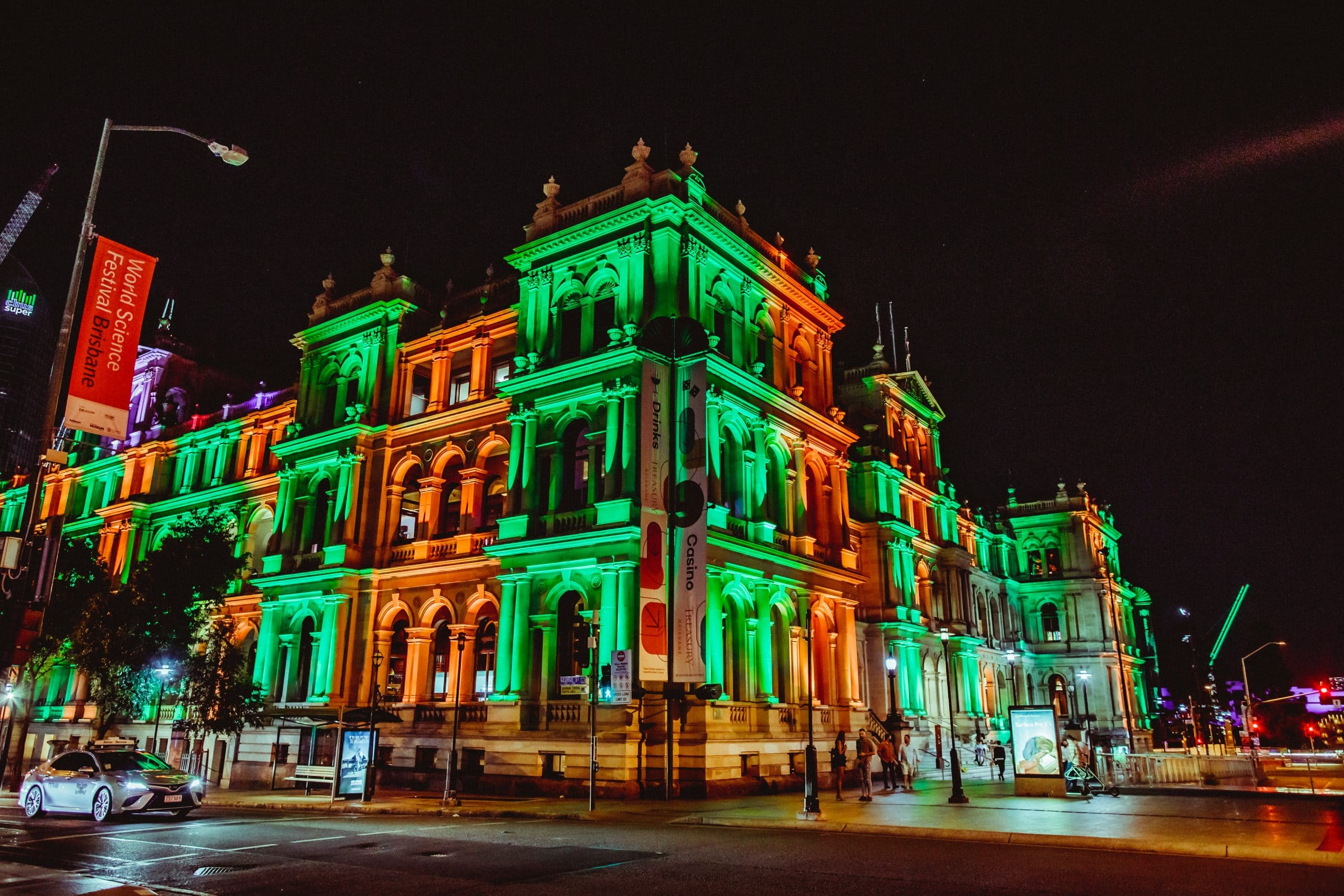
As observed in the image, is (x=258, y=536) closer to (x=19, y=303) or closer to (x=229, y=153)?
(x=229, y=153)

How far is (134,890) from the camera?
33.1ft

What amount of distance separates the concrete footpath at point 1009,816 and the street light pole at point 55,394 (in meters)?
12.6

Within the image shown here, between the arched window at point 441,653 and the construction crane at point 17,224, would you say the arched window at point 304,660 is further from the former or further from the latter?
the construction crane at point 17,224

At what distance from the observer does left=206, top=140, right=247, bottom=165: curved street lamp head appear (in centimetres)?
1437

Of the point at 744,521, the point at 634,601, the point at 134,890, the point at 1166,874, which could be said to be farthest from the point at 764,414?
the point at 134,890

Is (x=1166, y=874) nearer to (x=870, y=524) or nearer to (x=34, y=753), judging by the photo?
(x=870, y=524)

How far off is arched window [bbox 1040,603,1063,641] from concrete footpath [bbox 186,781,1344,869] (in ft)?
171

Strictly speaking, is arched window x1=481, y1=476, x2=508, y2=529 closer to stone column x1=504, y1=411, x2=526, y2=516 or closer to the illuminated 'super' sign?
stone column x1=504, y1=411, x2=526, y2=516

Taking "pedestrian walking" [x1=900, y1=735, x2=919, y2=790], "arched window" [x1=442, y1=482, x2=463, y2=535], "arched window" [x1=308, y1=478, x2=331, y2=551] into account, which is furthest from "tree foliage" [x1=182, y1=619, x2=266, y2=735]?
"pedestrian walking" [x1=900, y1=735, x2=919, y2=790]

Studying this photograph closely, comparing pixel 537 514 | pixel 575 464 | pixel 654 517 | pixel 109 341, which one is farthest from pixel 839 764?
pixel 109 341

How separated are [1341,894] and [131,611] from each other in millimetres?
34657

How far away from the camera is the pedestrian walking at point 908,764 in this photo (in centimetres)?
2877

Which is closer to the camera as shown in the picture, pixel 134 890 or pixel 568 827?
pixel 134 890

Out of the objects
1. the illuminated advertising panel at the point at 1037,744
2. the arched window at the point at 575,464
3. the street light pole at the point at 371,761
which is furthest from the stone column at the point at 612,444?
the illuminated advertising panel at the point at 1037,744
